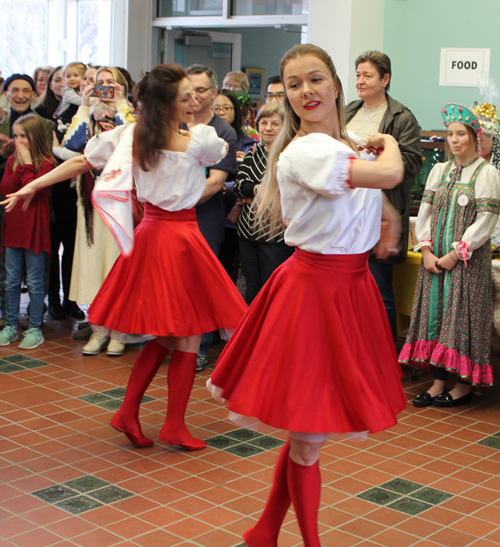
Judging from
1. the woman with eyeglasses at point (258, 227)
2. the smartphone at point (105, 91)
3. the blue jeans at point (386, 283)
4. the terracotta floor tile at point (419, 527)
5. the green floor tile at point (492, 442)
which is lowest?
the green floor tile at point (492, 442)

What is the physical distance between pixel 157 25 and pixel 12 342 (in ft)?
17.2

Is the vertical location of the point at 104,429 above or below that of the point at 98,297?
below

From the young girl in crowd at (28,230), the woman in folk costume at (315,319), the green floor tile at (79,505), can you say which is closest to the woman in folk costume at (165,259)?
the green floor tile at (79,505)

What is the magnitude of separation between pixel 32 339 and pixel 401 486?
111 inches

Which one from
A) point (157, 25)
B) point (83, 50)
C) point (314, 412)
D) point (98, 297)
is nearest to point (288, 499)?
point (314, 412)

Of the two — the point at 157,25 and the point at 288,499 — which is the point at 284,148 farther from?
the point at 157,25

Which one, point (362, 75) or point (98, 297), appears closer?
point (98, 297)

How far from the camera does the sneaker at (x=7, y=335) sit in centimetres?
493

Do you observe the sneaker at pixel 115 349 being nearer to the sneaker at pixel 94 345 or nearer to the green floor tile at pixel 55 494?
the sneaker at pixel 94 345

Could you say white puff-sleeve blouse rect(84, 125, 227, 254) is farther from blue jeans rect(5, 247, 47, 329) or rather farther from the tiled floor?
blue jeans rect(5, 247, 47, 329)

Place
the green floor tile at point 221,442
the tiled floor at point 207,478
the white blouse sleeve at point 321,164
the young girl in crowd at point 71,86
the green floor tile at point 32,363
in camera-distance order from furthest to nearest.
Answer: the young girl in crowd at point 71,86 < the green floor tile at point 32,363 < the green floor tile at point 221,442 < the tiled floor at point 207,478 < the white blouse sleeve at point 321,164

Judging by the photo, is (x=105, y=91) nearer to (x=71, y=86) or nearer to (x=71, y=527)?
(x=71, y=86)

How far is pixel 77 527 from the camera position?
2621 millimetres

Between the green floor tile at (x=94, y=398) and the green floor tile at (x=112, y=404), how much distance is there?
28mm
